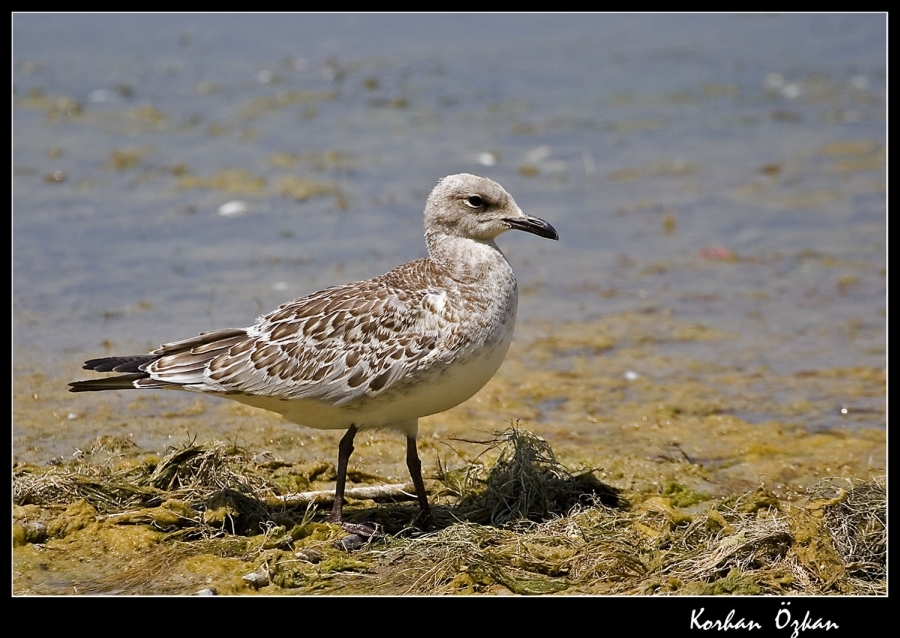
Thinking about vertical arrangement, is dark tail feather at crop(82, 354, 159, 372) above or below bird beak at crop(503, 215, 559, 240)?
Answer: below

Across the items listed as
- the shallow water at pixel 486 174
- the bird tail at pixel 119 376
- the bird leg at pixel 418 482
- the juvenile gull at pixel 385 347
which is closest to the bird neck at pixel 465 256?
the juvenile gull at pixel 385 347

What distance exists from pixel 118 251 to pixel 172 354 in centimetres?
503

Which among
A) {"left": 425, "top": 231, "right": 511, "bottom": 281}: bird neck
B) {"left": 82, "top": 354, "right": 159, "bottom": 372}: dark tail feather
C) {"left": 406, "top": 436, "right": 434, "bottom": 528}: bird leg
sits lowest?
{"left": 406, "top": 436, "right": 434, "bottom": 528}: bird leg

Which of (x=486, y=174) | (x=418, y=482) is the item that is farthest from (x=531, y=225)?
(x=486, y=174)

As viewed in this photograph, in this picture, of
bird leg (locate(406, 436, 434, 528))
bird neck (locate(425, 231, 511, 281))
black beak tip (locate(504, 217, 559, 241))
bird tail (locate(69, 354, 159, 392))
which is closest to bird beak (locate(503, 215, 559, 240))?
black beak tip (locate(504, 217, 559, 241))

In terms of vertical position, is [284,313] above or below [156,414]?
above

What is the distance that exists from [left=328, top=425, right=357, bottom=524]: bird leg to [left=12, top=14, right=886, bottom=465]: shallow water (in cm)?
178

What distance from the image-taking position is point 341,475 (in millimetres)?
6344

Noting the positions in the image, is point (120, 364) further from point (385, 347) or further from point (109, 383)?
point (385, 347)

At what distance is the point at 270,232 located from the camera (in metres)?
11.8

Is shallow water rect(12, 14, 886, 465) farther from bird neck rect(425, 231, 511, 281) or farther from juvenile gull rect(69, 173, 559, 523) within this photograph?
bird neck rect(425, 231, 511, 281)

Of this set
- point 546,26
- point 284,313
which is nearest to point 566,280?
point 284,313

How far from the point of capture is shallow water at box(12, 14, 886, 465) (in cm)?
925
